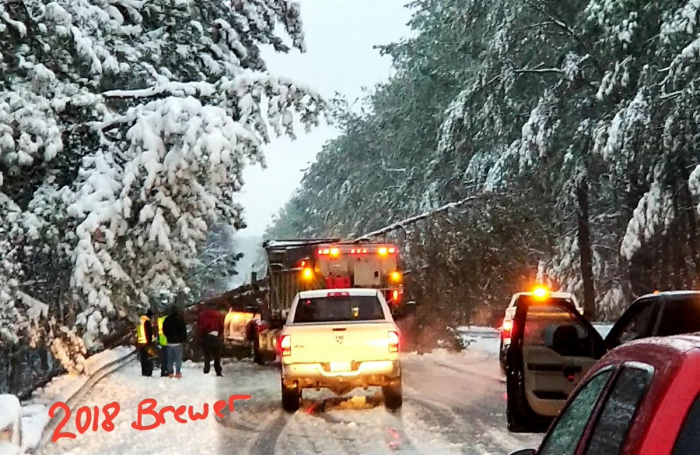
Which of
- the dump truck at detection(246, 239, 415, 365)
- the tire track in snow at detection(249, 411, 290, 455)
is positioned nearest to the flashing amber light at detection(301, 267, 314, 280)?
the dump truck at detection(246, 239, 415, 365)

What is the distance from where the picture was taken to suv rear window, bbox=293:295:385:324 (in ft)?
49.5

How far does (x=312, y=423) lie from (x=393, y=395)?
1599mm

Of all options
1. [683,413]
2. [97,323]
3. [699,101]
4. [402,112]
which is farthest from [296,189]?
[683,413]

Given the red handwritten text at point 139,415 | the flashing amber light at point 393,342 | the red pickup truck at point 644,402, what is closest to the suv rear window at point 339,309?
the flashing amber light at point 393,342

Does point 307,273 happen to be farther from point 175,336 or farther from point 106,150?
point 106,150

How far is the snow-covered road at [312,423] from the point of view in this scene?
36.3ft

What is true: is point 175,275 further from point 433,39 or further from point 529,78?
point 433,39

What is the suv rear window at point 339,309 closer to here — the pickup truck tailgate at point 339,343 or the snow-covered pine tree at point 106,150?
the pickup truck tailgate at point 339,343

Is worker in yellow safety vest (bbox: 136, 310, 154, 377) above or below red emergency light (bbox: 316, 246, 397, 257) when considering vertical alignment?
below

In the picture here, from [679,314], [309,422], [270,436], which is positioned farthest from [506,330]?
[679,314]

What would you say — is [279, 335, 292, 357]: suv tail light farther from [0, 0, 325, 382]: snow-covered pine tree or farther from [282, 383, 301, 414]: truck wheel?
[0, 0, 325, 382]: snow-covered pine tree

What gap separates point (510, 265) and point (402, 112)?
67.0 feet

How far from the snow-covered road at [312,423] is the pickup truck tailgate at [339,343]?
2.59 feet

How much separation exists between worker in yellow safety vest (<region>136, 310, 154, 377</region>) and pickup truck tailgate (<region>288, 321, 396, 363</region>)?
7488 millimetres
